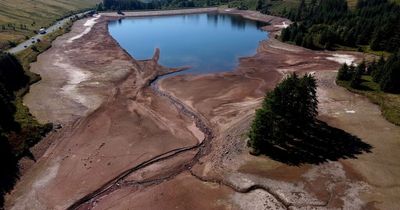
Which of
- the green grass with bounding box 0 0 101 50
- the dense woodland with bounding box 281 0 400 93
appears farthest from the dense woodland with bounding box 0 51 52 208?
the dense woodland with bounding box 281 0 400 93

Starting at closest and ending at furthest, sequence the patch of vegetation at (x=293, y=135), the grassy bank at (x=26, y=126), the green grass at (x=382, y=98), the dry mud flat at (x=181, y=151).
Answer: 1. the dry mud flat at (x=181, y=151)
2. the patch of vegetation at (x=293, y=135)
3. the grassy bank at (x=26, y=126)
4. the green grass at (x=382, y=98)

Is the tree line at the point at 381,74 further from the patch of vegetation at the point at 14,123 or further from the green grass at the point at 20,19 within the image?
the green grass at the point at 20,19

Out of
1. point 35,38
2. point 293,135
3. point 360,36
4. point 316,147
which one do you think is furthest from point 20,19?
Answer: point 316,147

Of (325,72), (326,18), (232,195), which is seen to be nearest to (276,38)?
(326,18)

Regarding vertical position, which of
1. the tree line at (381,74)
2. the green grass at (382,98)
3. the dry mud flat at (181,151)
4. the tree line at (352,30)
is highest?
the tree line at (352,30)

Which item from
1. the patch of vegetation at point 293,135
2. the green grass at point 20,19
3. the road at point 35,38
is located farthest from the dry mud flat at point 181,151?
the green grass at point 20,19

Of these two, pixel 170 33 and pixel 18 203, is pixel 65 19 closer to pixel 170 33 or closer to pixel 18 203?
pixel 170 33

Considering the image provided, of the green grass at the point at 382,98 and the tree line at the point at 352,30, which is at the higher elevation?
the tree line at the point at 352,30
